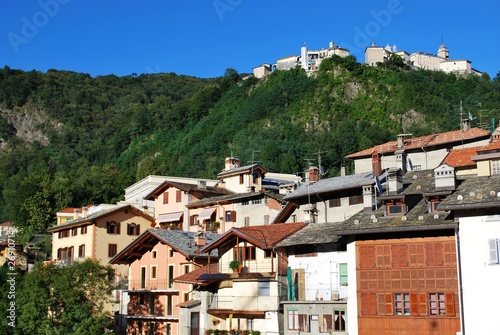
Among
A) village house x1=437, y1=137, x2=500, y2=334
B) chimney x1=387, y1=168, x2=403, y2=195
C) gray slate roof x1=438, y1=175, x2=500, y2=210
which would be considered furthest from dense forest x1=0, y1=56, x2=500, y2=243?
village house x1=437, y1=137, x2=500, y2=334

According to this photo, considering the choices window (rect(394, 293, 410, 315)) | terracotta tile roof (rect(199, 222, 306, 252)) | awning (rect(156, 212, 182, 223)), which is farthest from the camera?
awning (rect(156, 212, 182, 223))

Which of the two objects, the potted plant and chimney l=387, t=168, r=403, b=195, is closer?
chimney l=387, t=168, r=403, b=195

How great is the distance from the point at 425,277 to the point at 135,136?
135 m

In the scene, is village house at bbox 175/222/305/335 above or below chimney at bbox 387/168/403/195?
below

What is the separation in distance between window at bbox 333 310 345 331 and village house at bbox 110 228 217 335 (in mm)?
12027

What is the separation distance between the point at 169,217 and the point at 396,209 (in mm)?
33501

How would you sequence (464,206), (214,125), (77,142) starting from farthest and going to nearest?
(77,142)
(214,125)
(464,206)

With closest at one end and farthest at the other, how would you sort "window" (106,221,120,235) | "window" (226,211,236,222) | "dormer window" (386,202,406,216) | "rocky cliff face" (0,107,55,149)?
"dormer window" (386,202,406,216) < "window" (226,211,236,222) < "window" (106,221,120,235) < "rocky cliff face" (0,107,55,149)

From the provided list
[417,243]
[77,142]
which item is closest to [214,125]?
[77,142]

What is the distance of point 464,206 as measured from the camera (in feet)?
107

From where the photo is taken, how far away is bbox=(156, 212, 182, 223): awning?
2596 inches

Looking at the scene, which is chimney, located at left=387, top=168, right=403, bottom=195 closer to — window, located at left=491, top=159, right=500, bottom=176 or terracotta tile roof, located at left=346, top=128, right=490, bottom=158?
window, located at left=491, top=159, right=500, bottom=176

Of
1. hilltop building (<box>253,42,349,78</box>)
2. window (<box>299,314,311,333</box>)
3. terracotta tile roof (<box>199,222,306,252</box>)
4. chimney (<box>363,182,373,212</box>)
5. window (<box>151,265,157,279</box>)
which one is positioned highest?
hilltop building (<box>253,42,349,78</box>)

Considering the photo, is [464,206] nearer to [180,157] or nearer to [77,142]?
[180,157]
